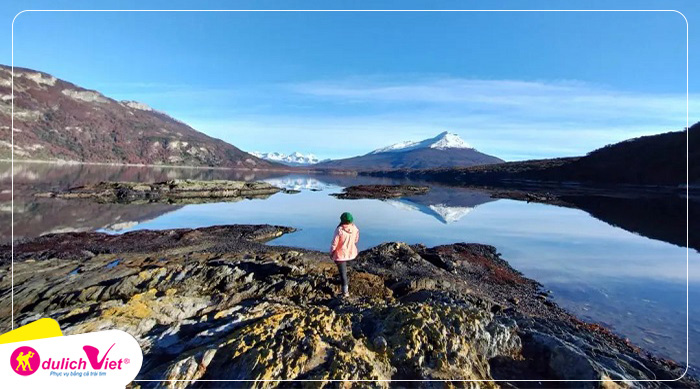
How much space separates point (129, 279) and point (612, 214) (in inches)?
2160

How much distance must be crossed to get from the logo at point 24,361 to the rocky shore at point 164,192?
51775mm

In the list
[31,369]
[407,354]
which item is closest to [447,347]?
[407,354]

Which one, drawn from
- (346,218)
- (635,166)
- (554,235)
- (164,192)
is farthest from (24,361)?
(635,166)

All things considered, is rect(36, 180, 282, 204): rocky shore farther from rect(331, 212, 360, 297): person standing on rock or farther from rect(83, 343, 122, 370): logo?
rect(83, 343, 122, 370): logo

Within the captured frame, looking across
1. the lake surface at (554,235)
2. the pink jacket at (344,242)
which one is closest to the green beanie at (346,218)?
the pink jacket at (344,242)

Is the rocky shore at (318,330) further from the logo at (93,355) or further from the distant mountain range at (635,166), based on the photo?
the distant mountain range at (635,166)

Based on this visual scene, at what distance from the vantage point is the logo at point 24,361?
457cm

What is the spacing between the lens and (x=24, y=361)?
458 cm

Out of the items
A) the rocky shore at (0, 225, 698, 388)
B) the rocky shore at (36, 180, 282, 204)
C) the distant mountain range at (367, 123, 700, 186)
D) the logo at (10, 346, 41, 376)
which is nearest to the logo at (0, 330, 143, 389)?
the logo at (10, 346, 41, 376)

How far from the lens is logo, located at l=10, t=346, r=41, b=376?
15.0 feet

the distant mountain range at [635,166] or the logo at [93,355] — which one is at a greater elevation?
the distant mountain range at [635,166]

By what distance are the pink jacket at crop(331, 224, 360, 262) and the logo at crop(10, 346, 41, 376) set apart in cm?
715

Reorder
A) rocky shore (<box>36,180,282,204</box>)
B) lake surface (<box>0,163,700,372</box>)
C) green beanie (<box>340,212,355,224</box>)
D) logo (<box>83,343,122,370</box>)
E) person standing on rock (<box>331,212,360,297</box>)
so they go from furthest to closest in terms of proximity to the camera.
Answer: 1. rocky shore (<box>36,180,282,204</box>)
2. lake surface (<box>0,163,700,372</box>)
3. person standing on rock (<box>331,212,360,297</box>)
4. green beanie (<box>340,212,355,224</box>)
5. logo (<box>83,343,122,370</box>)

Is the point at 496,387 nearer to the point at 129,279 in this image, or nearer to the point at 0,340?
the point at 0,340
